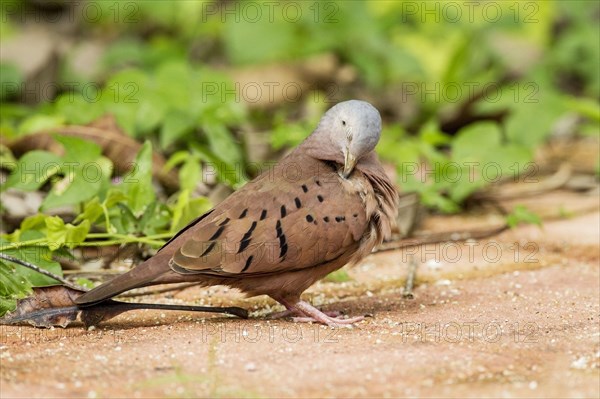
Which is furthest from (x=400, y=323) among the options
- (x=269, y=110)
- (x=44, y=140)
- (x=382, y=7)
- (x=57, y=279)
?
(x=382, y=7)

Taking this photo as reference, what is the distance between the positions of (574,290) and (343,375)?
161cm

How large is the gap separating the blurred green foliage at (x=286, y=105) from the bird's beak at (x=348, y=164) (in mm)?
1083

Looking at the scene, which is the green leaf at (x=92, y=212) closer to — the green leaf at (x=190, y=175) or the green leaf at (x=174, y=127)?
the green leaf at (x=190, y=175)

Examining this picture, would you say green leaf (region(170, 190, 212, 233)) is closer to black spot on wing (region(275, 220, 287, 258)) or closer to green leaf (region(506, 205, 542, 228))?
black spot on wing (region(275, 220, 287, 258))

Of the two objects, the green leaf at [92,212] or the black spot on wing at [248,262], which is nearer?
the black spot on wing at [248,262]

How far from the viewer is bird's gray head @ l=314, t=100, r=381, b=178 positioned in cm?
392

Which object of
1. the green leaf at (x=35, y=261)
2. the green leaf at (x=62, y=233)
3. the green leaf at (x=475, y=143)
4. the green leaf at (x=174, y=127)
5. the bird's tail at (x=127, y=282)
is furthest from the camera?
the green leaf at (x=475, y=143)

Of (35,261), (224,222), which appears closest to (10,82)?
(35,261)

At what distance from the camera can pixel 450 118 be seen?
708cm

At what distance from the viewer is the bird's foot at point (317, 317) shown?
12.2 ft

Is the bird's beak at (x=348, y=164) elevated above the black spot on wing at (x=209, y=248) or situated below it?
above

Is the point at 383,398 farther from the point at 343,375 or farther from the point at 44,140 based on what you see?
the point at 44,140

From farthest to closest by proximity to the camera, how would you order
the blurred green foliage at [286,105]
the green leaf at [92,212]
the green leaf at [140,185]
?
the blurred green foliage at [286,105], the green leaf at [140,185], the green leaf at [92,212]

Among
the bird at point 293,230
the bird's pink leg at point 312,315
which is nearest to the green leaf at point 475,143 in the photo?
the bird at point 293,230
